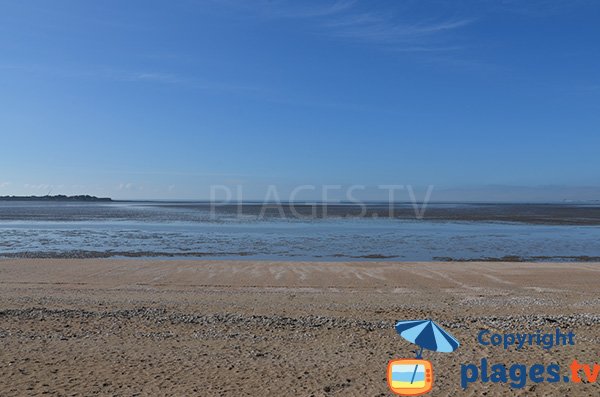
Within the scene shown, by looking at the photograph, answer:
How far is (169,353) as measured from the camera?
985cm

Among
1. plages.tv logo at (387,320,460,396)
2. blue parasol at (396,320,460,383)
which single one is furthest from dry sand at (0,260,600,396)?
blue parasol at (396,320,460,383)

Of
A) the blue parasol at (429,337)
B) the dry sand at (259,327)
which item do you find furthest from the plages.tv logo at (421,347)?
the dry sand at (259,327)

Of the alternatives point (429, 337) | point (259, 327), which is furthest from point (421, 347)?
point (259, 327)

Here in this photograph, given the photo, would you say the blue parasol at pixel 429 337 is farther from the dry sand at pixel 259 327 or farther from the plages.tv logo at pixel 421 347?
the dry sand at pixel 259 327

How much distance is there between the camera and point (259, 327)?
11.7 metres

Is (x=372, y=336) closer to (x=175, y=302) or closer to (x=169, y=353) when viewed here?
(x=169, y=353)

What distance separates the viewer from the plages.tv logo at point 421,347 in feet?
20.7

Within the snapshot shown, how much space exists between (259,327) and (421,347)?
19.2 feet

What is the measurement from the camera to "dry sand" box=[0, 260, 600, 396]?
8398 millimetres

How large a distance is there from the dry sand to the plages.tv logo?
1.48 meters

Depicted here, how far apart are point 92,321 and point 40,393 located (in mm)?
4369

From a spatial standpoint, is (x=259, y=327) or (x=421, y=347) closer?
(x=421, y=347)

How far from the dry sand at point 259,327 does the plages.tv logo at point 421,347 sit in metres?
1.48

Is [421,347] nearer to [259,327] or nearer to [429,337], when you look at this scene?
[429,337]
